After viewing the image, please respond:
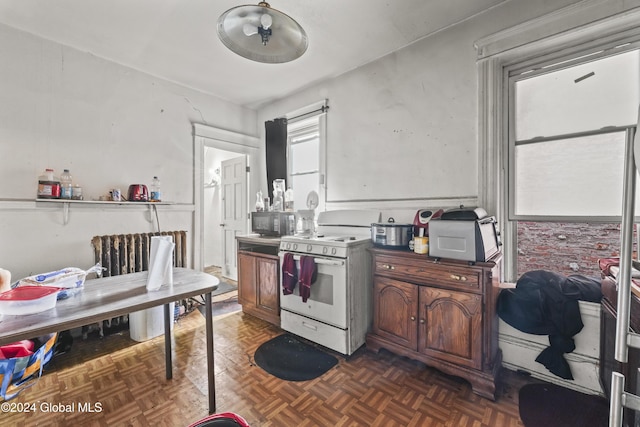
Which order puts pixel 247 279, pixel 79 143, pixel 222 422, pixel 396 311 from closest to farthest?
pixel 222 422, pixel 396 311, pixel 79 143, pixel 247 279

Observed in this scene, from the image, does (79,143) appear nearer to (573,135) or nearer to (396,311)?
(396,311)

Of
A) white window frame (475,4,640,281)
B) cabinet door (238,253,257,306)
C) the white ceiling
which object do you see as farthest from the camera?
cabinet door (238,253,257,306)

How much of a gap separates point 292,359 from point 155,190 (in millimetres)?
2472

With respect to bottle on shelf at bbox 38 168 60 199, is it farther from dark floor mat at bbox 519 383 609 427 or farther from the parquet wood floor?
dark floor mat at bbox 519 383 609 427

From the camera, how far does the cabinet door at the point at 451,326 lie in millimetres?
1795

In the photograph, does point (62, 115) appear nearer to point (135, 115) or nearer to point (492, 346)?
point (135, 115)

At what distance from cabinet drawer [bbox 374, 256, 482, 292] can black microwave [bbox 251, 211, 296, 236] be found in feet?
4.00

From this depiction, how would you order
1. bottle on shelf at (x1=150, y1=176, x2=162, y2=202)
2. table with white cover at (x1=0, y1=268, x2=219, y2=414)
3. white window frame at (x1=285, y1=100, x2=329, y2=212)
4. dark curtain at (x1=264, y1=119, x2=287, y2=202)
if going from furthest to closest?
dark curtain at (x1=264, y1=119, x2=287, y2=202)
white window frame at (x1=285, y1=100, x2=329, y2=212)
bottle on shelf at (x1=150, y1=176, x2=162, y2=202)
table with white cover at (x1=0, y1=268, x2=219, y2=414)

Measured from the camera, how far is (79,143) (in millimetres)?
2703

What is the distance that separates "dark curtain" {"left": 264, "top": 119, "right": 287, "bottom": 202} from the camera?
3.88m

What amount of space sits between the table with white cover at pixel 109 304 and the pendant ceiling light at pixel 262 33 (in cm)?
142

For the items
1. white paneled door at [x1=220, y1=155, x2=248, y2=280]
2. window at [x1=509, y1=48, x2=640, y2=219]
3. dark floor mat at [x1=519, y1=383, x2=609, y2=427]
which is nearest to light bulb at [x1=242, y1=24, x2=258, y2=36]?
window at [x1=509, y1=48, x2=640, y2=219]

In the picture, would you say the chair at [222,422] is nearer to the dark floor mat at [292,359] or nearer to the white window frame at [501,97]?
the dark floor mat at [292,359]

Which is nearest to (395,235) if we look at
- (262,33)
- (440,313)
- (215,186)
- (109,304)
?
(440,313)
